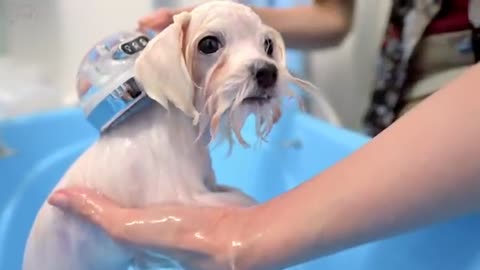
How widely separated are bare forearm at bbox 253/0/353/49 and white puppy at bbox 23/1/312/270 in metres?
0.36

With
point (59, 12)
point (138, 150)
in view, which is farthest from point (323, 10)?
point (138, 150)

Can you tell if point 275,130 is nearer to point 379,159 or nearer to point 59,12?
point 59,12

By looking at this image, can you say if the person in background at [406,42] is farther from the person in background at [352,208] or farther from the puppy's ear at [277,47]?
the person in background at [352,208]

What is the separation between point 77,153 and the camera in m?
1.04

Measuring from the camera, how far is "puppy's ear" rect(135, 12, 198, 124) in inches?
22.0

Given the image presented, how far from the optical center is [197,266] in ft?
1.79

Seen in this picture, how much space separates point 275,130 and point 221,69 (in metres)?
0.50

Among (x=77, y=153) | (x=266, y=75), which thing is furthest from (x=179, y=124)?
(x=77, y=153)

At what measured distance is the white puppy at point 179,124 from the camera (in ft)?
1.83

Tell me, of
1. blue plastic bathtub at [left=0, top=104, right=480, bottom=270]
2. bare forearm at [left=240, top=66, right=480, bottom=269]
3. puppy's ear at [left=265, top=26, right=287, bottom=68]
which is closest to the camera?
bare forearm at [left=240, top=66, right=480, bottom=269]

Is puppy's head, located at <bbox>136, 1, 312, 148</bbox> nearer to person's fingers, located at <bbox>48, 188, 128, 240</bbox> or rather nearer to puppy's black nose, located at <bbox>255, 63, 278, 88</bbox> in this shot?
puppy's black nose, located at <bbox>255, 63, 278, 88</bbox>

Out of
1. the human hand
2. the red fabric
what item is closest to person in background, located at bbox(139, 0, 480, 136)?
the red fabric

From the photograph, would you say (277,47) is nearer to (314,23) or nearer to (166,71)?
(166,71)

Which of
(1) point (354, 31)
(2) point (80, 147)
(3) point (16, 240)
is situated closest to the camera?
(3) point (16, 240)
